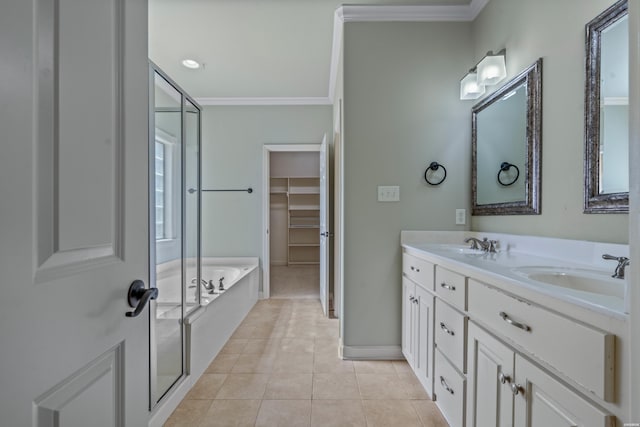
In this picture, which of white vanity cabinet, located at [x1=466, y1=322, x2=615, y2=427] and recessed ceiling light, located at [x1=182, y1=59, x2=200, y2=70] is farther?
recessed ceiling light, located at [x1=182, y1=59, x2=200, y2=70]

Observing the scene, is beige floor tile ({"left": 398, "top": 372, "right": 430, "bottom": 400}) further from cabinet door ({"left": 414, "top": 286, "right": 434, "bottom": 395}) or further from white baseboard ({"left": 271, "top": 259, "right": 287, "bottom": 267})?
white baseboard ({"left": 271, "top": 259, "right": 287, "bottom": 267})

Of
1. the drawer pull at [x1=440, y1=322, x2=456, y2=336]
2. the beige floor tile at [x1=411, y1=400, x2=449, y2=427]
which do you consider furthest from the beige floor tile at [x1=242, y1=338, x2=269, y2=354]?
the drawer pull at [x1=440, y1=322, x2=456, y2=336]

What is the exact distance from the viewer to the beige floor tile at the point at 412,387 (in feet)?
6.08

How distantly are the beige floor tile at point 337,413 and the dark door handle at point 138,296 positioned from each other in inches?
51.8

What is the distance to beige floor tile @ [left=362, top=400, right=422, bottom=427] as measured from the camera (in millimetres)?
1618

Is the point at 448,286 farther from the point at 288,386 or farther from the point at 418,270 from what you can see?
the point at 288,386

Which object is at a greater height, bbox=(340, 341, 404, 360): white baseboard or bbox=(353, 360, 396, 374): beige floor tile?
bbox=(340, 341, 404, 360): white baseboard

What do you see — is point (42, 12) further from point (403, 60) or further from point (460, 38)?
point (460, 38)

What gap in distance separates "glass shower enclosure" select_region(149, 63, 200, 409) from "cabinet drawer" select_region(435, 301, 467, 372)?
1492 millimetres

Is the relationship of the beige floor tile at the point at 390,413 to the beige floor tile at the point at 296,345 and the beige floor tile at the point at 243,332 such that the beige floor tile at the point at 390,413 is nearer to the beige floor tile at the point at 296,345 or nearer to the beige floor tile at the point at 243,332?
the beige floor tile at the point at 296,345

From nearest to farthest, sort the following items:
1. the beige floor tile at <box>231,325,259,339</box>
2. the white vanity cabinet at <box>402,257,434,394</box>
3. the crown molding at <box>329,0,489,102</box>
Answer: the white vanity cabinet at <box>402,257,434,394</box>, the crown molding at <box>329,0,489,102</box>, the beige floor tile at <box>231,325,259,339</box>

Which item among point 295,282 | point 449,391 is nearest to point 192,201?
point 449,391

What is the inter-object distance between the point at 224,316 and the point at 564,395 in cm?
237

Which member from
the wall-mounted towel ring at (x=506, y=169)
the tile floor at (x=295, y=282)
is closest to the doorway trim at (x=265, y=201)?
the tile floor at (x=295, y=282)
